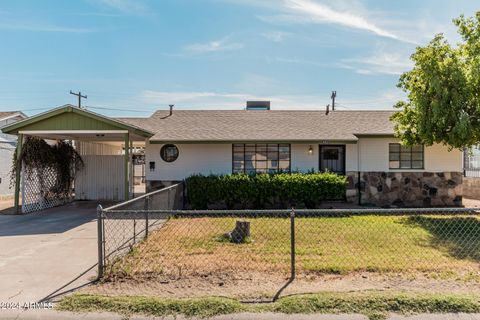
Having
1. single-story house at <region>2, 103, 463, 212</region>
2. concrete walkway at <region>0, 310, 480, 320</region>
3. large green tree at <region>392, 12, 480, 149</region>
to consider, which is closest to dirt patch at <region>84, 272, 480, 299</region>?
concrete walkway at <region>0, 310, 480, 320</region>

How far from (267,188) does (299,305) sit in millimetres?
7427

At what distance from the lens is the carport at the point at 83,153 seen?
10.6 m

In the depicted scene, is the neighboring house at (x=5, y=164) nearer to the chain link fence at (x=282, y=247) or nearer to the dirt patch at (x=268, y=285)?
the chain link fence at (x=282, y=247)

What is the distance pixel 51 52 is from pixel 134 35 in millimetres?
5371

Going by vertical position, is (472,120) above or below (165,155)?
above

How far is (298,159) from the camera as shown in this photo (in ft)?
42.2

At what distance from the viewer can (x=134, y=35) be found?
41.1 feet

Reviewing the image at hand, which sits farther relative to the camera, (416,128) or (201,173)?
(201,173)

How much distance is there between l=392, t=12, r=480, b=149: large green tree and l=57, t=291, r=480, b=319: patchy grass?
268 inches

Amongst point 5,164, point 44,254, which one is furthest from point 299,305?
point 5,164

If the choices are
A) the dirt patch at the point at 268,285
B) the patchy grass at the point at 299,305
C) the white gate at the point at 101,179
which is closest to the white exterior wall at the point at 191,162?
the white gate at the point at 101,179

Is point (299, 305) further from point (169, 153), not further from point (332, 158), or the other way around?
point (332, 158)

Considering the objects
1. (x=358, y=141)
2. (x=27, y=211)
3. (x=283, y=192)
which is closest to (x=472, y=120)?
(x=358, y=141)

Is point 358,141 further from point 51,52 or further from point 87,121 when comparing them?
point 51,52
